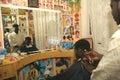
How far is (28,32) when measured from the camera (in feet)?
8.09

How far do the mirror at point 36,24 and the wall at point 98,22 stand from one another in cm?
63

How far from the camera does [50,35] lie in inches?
109

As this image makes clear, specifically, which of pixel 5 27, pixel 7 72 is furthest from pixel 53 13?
pixel 7 72

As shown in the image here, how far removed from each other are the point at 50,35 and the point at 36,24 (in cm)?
A: 33

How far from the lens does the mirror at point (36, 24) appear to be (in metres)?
2.24

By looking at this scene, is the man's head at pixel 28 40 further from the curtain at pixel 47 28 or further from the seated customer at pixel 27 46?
the curtain at pixel 47 28

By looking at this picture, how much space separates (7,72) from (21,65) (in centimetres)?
29

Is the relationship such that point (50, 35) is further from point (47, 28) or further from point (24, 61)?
point (24, 61)

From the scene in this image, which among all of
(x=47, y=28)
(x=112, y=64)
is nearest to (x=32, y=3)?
(x=47, y=28)

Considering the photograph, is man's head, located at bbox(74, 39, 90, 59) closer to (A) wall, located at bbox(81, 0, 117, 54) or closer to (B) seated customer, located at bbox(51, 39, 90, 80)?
(B) seated customer, located at bbox(51, 39, 90, 80)

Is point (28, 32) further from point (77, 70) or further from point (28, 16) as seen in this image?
point (77, 70)

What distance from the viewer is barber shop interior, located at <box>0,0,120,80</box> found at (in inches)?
75.4

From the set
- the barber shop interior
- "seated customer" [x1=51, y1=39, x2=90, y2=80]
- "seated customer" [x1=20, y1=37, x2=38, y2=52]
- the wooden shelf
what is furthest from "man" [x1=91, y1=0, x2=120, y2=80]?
"seated customer" [x1=20, y1=37, x2=38, y2=52]

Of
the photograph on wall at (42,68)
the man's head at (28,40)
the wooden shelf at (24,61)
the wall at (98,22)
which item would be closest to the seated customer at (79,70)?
the wooden shelf at (24,61)
